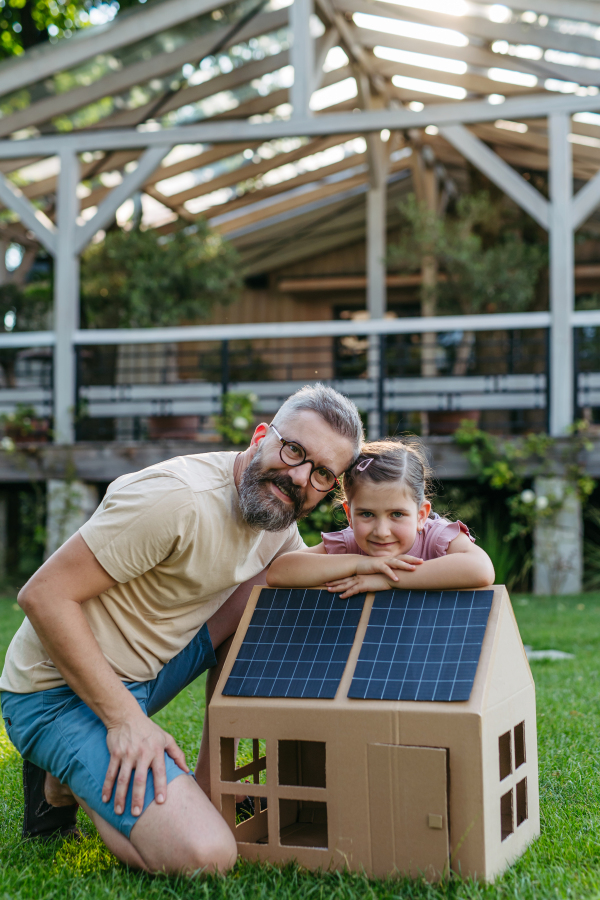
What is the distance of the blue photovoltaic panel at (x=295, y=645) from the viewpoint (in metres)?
2.03

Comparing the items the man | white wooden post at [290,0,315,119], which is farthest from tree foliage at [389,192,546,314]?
the man

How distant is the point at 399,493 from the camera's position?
92.8 inches

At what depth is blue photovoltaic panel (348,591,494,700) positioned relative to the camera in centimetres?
190

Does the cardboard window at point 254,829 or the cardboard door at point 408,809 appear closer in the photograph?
the cardboard door at point 408,809

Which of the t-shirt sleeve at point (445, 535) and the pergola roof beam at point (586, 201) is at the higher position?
the pergola roof beam at point (586, 201)

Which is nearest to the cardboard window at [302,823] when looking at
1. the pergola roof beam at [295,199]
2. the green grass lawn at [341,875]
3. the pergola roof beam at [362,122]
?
the green grass lawn at [341,875]

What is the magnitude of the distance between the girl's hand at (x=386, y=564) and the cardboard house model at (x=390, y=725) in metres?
0.06

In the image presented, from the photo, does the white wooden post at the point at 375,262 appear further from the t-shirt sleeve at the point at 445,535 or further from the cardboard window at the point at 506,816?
the cardboard window at the point at 506,816

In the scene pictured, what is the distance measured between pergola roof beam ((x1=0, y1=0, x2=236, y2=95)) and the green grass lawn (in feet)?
20.0

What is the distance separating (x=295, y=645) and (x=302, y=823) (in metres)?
0.58

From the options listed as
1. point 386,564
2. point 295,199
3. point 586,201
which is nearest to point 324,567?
point 386,564

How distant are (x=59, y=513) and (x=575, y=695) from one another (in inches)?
197

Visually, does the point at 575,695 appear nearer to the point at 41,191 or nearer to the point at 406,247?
the point at 406,247

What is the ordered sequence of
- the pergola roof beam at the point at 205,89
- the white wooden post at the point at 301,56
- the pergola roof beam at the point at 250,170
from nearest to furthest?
the white wooden post at the point at 301,56, the pergola roof beam at the point at 205,89, the pergola roof beam at the point at 250,170
